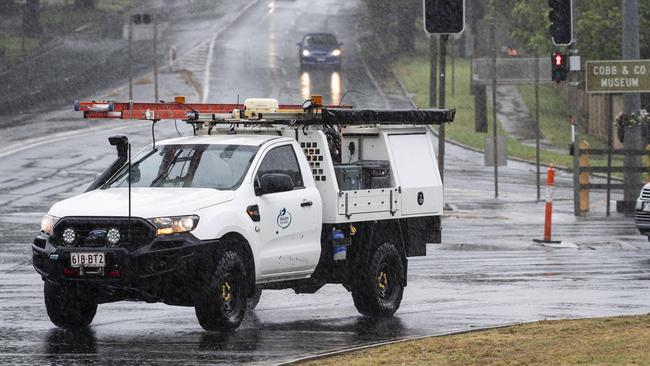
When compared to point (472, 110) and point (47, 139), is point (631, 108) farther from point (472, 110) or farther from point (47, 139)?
point (472, 110)

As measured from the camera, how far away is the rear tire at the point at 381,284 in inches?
631

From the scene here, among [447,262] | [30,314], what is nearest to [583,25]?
[447,262]

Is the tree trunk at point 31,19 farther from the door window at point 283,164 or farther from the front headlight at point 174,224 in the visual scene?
the front headlight at point 174,224

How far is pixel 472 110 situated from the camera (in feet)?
196

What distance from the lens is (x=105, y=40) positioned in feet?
243

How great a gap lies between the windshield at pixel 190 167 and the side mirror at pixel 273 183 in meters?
0.21

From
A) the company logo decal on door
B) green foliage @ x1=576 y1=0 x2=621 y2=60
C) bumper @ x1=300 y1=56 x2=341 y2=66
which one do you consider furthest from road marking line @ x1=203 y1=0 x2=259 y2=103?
the company logo decal on door

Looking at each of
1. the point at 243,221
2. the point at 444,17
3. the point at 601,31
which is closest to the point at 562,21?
the point at 444,17

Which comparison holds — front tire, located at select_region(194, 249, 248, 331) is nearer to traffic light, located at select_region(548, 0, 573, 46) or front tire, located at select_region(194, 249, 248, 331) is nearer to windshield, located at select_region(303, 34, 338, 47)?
traffic light, located at select_region(548, 0, 573, 46)

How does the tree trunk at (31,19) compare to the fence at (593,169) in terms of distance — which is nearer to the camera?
the fence at (593,169)

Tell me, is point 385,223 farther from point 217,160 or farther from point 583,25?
point 583,25

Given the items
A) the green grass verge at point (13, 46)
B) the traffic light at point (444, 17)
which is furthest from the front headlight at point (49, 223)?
the green grass verge at point (13, 46)

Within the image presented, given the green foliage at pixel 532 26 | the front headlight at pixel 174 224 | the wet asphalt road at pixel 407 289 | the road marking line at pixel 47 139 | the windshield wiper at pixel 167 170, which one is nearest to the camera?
the wet asphalt road at pixel 407 289

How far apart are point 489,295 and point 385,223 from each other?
1921mm
